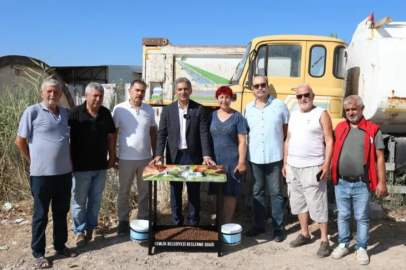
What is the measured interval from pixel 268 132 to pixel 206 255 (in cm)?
152

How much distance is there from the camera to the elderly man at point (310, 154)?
3.89m

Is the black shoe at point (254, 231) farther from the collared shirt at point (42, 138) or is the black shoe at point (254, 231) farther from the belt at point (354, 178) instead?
the collared shirt at point (42, 138)

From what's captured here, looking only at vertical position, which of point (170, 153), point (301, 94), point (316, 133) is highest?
point (301, 94)

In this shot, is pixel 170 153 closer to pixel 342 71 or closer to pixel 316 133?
pixel 316 133

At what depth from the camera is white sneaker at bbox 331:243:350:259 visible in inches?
154

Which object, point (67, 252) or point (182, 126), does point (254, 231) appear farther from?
point (67, 252)

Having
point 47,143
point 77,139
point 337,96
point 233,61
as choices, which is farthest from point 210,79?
point 47,143

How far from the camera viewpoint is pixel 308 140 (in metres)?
3.92

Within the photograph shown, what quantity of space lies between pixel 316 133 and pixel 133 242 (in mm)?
2421

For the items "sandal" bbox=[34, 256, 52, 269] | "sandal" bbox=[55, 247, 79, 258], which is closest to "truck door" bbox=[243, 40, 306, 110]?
"sandal" bbox=[55, 247, 79, 258]

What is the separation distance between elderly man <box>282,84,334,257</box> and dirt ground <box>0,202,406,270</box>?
1.00 ft

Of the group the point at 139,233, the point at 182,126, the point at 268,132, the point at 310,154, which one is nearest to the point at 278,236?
the point at 310,154

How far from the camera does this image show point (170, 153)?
4.27 meters

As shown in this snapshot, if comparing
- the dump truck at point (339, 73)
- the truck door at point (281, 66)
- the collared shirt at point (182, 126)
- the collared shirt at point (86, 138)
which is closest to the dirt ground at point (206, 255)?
the collared shirt at point (86, 138)
